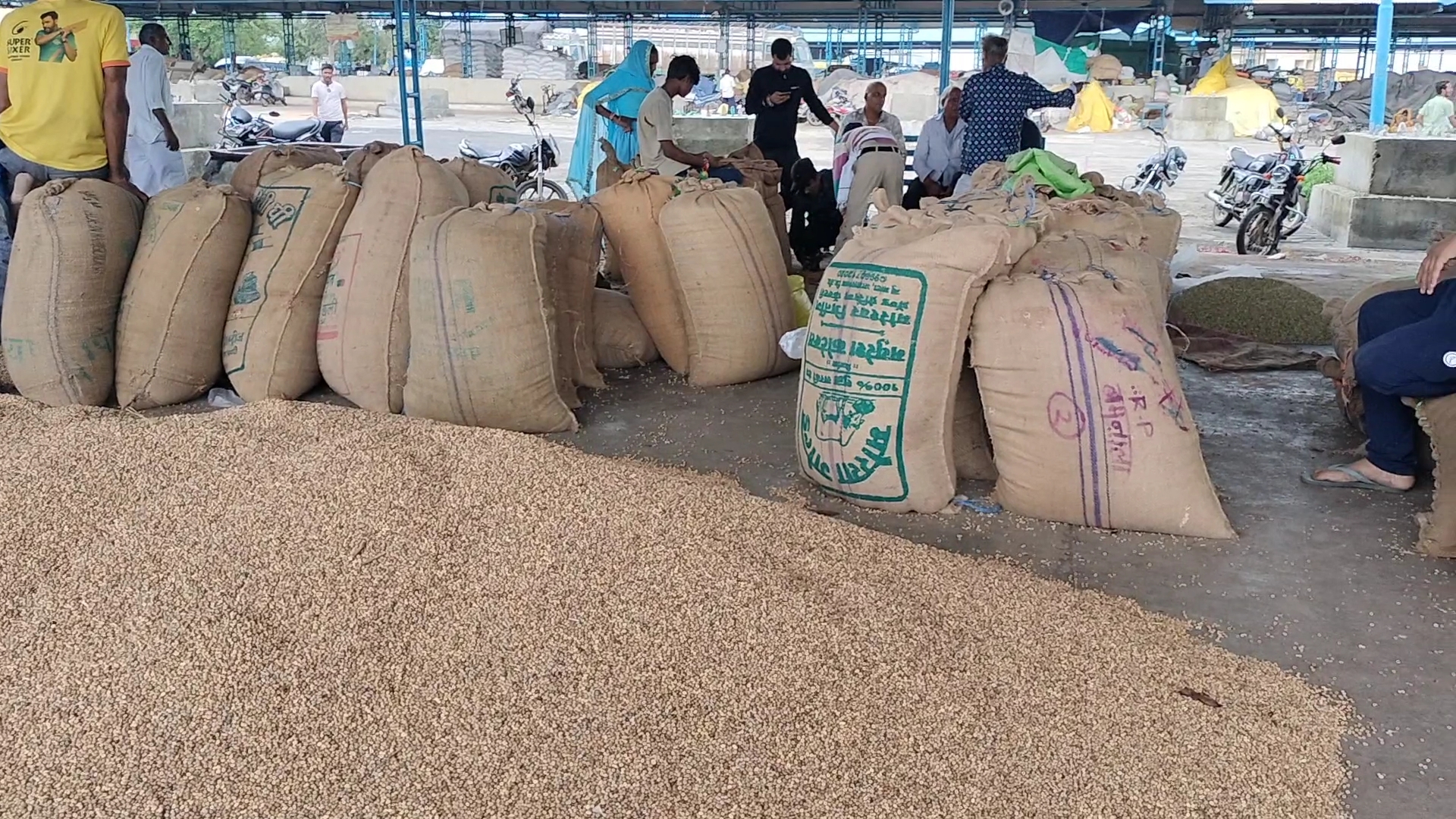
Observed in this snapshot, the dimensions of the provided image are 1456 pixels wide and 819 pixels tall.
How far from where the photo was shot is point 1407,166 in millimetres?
7355

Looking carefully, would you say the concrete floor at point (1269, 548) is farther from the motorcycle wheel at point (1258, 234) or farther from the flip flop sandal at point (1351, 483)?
the motorcycle wheel at point (1258, 234)

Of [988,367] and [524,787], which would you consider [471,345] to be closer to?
[988,367]

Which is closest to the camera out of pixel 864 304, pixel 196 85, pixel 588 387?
pixel 864 304

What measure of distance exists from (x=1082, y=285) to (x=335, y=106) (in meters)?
11.8

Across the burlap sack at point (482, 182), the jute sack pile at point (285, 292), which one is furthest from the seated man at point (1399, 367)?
the jute sack pile at point (285, 292)

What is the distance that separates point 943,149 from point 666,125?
5.00 ft

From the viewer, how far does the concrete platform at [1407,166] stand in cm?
725

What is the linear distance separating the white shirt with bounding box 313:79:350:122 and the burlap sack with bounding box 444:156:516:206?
29.9 ft

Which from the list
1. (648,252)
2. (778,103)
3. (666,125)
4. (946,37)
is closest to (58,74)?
(648,252)

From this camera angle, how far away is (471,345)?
313 cm

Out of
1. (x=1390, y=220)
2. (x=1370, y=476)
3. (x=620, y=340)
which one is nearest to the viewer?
(x=1370, y=476)

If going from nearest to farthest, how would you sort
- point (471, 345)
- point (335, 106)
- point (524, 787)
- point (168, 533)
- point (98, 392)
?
point (524, 787), point (168, 533), point (471, 345), point (98, 392), point (335, 106)

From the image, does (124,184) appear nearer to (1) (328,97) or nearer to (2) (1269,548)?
(2) (1269,548)

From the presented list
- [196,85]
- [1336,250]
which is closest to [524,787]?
[1336,250]
